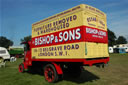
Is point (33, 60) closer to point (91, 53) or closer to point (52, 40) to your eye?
point (52, 40)

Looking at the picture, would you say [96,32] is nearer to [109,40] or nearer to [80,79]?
[80,79]

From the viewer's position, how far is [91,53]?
589cm

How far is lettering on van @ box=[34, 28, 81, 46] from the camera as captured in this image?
591 cm

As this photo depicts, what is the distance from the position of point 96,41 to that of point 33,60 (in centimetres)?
471

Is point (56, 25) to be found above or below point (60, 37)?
above

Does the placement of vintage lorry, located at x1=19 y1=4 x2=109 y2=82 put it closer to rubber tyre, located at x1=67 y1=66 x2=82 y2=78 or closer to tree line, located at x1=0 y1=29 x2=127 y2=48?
rubber tyre, located at x1=67 y1=66 x2=82 y2=78

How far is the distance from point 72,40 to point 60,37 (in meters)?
0.92

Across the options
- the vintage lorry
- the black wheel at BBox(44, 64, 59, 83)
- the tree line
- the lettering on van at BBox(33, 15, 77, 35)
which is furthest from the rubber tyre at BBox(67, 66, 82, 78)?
the tree line

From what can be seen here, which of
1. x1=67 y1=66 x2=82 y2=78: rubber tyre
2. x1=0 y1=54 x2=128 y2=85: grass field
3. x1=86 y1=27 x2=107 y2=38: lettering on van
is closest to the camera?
x1=86 y1=27 x2=107 y2=38: lettering on van

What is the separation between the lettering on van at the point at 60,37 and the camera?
5.91 m

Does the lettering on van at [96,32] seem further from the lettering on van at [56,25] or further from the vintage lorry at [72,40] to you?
the lettering on van at [56,25]

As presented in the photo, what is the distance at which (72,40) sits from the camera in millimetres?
6090

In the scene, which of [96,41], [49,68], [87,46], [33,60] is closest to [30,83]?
[49,68]

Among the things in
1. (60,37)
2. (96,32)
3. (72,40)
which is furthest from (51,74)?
(96,32)
